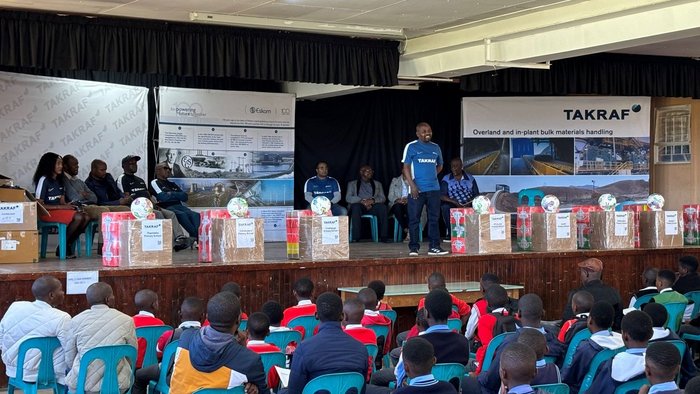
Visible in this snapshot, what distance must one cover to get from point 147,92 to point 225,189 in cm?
169

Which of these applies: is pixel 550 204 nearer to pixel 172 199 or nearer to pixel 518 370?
pixel 172 199

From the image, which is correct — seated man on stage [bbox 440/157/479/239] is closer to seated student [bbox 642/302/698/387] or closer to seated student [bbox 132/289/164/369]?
seated student [bbox 132/289/164/369]

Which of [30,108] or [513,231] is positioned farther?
[513,231]

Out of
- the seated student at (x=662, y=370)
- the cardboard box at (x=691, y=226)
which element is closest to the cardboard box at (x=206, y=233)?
the seated student at (x=662, y=370)

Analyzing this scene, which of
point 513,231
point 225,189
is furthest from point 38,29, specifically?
point 513,231

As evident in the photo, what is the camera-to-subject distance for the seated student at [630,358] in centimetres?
482

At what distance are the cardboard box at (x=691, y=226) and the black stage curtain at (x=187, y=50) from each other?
13.5 ft

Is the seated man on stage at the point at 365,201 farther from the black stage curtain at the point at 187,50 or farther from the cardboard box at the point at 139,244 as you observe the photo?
the cardboard box at the point at 139,244

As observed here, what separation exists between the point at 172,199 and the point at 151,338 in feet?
17.4

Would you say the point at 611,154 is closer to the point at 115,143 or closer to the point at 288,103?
the point at 288,103

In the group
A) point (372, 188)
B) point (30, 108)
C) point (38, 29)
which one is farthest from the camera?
point (372, 188)

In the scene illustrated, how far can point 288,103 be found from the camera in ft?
44.0

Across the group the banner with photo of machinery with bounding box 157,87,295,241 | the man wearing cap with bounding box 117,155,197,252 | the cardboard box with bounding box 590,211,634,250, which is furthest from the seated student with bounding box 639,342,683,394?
the banner with photo of machinery with bounding box 157,87,295,241

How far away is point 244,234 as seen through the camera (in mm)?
9023
